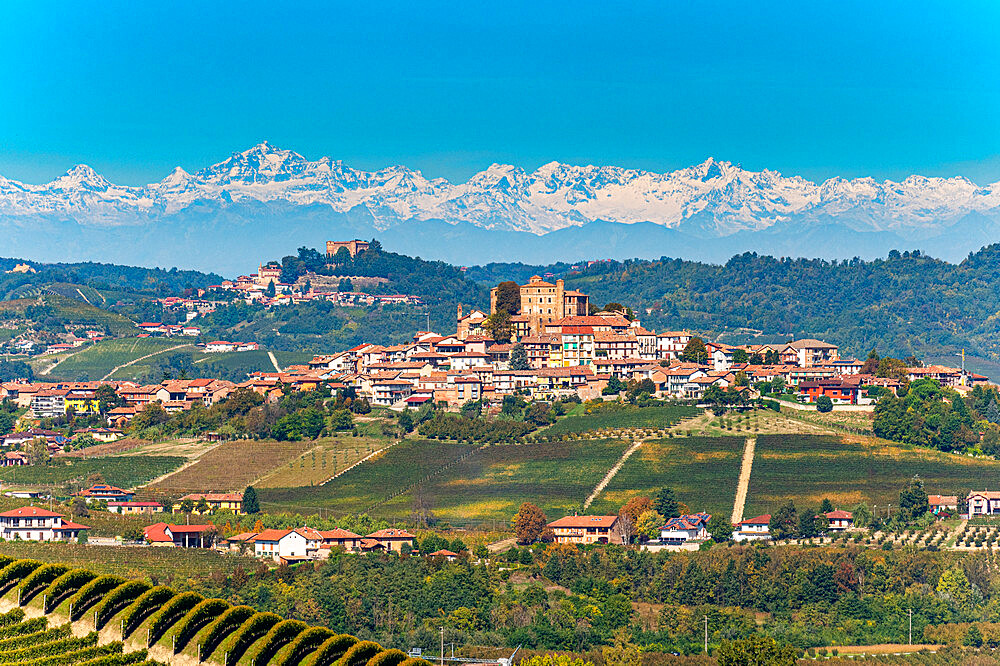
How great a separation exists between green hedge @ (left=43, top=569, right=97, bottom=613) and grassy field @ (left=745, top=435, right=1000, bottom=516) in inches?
1209

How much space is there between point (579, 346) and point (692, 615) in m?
34.3

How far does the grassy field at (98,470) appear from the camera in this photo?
71.3 metres

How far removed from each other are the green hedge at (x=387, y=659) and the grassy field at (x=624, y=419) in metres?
41.1

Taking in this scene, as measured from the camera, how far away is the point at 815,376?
8069 centimetres

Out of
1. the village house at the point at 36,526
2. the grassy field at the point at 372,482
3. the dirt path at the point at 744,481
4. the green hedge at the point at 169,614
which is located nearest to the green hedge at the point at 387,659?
the green hedge at the point at 169,614

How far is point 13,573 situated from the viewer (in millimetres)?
36719

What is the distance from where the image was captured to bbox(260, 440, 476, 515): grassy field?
65.8 meters

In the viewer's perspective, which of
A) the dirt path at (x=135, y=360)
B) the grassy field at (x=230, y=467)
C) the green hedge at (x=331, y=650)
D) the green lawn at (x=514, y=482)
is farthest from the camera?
the dirt path at (x=135, y=360)

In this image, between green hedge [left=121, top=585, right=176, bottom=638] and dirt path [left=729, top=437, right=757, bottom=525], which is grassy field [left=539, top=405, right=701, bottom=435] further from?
green hedge [left=121, top=585, right=176, bottom=638]

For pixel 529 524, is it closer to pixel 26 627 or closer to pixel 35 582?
pixel 35 582

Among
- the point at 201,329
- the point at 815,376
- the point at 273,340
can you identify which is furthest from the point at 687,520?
the point at 201,329

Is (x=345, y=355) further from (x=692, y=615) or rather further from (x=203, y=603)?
(x=203, y=603)

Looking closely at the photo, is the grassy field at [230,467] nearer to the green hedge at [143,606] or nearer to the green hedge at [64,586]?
the green hedge at [64,586]

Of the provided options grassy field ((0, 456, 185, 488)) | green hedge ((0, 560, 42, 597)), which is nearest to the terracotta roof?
grassy field ((0, 456, 185, 488))
